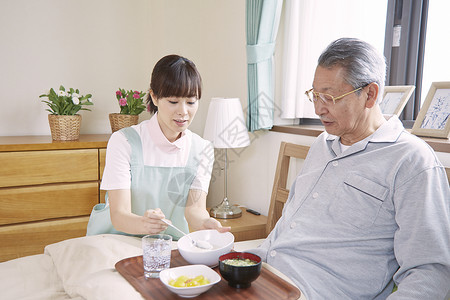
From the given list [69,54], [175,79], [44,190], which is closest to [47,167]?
[44,190]

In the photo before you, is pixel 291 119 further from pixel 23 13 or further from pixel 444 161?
pixel 23 13

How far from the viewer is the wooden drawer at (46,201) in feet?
8.30

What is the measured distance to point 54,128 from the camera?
2727mm

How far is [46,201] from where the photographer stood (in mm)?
2623

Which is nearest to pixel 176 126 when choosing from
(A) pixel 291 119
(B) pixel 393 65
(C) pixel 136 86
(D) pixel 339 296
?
(D) pixel 339 296

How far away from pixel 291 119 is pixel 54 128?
1531 mm

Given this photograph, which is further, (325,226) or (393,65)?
(393,65)

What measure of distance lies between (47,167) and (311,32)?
1787 millimetres

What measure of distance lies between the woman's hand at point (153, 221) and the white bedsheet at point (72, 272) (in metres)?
0.10

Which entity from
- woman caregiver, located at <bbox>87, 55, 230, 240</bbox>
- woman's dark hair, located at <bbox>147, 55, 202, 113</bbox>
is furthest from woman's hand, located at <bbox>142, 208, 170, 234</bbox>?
woman's dark hair, located at <bbox>147, 55, 202, 113</bbox>

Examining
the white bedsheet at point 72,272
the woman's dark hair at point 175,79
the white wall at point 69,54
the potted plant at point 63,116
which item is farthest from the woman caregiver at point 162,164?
the white wall at point 69,54

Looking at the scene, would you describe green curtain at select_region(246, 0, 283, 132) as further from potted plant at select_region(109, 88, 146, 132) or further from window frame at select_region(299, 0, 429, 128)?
potted plant at select_region(109, 88, 146, 132)

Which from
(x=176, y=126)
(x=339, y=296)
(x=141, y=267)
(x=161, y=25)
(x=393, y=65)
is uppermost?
(x=161, y=25)

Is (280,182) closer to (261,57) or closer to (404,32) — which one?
(261,57)
